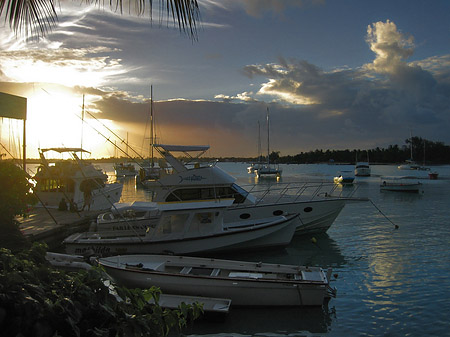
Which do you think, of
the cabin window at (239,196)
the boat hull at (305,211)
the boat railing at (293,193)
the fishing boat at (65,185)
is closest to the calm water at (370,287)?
the boat hull at (305,211)

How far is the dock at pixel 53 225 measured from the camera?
52.3 feet

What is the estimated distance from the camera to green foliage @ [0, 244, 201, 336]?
2.89 meters

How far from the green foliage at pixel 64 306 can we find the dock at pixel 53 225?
1218cm

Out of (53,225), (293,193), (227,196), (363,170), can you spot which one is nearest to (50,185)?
(53,225)

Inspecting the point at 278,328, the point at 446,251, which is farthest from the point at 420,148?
the point at 278,328

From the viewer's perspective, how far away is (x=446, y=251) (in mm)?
17500

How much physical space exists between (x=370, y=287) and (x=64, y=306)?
11.5m

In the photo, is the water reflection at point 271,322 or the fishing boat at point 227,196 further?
the fishing boat at point 227,196

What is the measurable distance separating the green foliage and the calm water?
619 cm

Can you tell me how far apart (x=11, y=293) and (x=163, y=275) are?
7735 millimetres

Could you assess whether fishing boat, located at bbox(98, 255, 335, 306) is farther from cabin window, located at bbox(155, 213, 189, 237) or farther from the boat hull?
the boat hull

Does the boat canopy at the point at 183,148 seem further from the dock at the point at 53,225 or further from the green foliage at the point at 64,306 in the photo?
the green foliage at the point at 64,306

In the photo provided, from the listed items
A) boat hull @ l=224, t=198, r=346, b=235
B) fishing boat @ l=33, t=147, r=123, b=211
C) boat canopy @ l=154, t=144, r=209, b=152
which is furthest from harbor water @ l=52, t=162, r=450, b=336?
fishing boat @ l=33, t=147, r=123, b=211

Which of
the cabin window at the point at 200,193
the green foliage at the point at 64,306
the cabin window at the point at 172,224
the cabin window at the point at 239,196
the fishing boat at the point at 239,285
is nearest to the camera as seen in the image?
the green foliage at the point at 64,306
